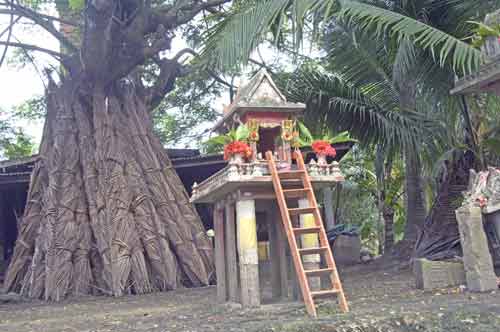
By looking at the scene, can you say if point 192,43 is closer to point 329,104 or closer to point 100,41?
point 100,41

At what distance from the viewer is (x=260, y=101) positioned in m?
7.04

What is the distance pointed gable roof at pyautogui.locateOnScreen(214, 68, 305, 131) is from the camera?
6964 mm

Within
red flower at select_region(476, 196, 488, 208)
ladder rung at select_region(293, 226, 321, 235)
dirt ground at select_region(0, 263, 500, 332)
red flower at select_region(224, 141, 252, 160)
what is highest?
red flower at select_region(224, 141, 252, 160)

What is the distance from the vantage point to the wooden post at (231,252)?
23.6ft

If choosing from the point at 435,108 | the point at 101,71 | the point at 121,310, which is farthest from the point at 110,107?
the point at 435,108

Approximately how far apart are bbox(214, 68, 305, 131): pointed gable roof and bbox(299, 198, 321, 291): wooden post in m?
1.15

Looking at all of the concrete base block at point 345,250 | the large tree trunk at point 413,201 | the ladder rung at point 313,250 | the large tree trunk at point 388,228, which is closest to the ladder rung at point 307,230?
the ladder rung at point 313,250

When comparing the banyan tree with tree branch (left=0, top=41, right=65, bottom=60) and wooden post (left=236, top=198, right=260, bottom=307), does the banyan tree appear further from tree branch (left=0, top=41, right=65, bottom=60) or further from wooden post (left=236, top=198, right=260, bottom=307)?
wooden post (left=236, top=198, right=260, bottom=307)

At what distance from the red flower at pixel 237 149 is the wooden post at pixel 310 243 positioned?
3.04ft

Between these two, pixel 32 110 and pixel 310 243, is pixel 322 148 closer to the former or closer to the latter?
pixel 310 243

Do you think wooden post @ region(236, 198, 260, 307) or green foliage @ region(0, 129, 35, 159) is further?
green foliage @ region(0, 129, 35, 159)

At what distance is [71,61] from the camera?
12.8 metres

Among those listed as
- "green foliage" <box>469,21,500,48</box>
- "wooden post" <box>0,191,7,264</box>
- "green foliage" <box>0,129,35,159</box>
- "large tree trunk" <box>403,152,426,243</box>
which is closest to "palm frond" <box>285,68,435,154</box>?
"large tree trunk" <box>403,152,426,243</box>

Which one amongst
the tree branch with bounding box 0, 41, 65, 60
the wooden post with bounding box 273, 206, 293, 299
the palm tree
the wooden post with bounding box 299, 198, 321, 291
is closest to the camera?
the palm tree
